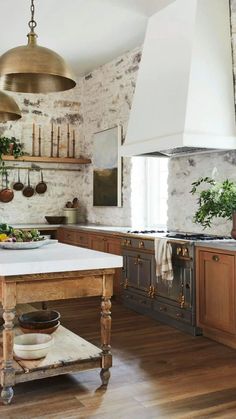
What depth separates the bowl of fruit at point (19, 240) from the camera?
3592 millimetres

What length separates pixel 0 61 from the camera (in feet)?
9.59

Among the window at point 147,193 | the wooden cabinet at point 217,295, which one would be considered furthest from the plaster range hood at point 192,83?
the window at point 147,193

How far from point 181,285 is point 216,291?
487mm

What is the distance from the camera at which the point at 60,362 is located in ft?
10.2

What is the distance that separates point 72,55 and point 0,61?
14.0 ft

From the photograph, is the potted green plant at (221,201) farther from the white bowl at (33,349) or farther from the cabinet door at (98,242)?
the cabinet door at (98,242)

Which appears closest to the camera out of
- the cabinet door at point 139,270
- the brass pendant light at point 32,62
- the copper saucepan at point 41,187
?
the brass pendant light at point 32,62

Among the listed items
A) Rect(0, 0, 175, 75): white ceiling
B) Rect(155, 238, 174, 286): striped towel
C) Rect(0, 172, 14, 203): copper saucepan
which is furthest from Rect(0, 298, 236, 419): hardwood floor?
Rect(0, 172, 14, 203): copper saucepan

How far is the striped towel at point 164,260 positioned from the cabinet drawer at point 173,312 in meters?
0.26

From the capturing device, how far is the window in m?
6.67

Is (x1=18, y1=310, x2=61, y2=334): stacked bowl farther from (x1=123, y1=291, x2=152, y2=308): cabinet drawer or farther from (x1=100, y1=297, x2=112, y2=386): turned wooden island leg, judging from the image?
(x1=123, y1=291, x2=152, y2=308): cabinet drawer

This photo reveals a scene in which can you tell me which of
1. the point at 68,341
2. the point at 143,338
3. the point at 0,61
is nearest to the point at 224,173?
the point at 143,338

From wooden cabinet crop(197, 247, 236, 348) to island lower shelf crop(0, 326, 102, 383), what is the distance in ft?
4.37

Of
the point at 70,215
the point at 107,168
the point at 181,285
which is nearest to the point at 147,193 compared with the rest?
the point at 107,168
